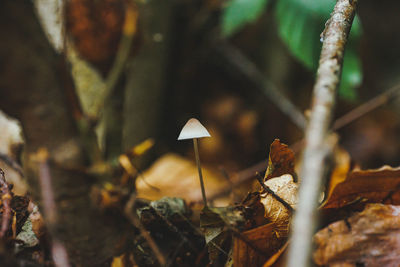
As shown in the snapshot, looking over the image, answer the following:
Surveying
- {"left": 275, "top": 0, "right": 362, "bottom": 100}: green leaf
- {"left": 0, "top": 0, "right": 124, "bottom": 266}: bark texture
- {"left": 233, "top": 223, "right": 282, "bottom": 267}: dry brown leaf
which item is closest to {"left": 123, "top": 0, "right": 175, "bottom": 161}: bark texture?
{"left": 275, "top": 0, "right": 362, "bottom": 100}: green leaf

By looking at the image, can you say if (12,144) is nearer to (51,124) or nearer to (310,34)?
(51,124)

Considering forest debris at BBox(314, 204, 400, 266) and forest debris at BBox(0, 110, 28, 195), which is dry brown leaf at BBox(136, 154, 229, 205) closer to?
forest debris at BBox(0, 110, 28, 195)

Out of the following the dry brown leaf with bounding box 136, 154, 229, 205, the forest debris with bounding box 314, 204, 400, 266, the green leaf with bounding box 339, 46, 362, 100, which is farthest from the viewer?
the dry brown leaf with bounding box 136, 154, 229, 205

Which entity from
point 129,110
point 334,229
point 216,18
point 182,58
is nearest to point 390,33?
point 216,18

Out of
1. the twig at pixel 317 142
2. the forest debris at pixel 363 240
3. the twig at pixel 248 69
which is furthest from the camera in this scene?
the twig at pixel 248 69

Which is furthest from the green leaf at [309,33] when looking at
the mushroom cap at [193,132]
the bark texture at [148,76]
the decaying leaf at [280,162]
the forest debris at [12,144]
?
the forest debris at [12,144]

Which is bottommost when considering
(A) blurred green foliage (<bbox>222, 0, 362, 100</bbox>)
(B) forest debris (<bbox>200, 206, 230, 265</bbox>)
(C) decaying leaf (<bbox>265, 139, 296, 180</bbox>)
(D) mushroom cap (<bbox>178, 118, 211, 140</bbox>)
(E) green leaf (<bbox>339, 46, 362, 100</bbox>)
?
(B) forest debris (<bbox>200, 206, 230, 265</bbox>)

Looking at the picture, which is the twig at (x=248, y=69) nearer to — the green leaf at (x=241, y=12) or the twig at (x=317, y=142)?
the green leaf at (x=241, y=12)
